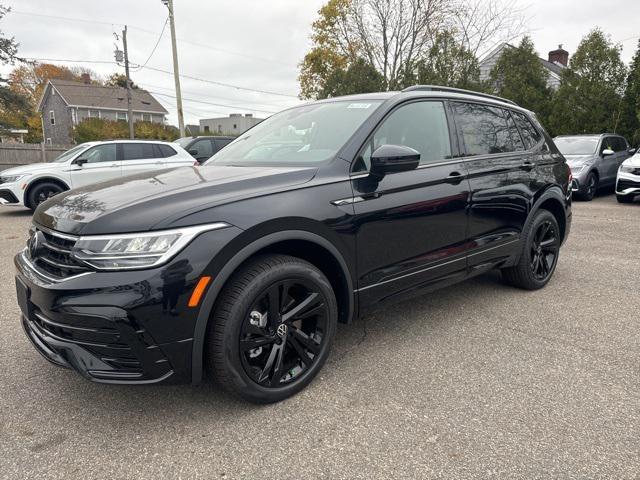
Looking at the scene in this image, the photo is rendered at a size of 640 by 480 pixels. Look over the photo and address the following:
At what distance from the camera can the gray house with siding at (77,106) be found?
128 feet

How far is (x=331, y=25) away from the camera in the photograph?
98.7 ft

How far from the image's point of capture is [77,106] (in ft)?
126

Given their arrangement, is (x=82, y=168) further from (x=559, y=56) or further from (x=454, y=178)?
(x=559, y=56)

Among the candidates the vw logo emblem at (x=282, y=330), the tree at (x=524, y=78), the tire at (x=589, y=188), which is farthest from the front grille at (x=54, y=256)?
the tree at (x=524, y=78)

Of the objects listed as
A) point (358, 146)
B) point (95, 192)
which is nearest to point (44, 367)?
point (95, 192)

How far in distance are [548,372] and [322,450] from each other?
5.02 feet

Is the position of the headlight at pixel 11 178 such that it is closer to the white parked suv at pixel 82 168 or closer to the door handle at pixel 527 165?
the white parked suv at pixel 82 168

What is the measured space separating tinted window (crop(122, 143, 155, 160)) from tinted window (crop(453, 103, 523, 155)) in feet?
26.7

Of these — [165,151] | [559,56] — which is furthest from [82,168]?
[559,56]

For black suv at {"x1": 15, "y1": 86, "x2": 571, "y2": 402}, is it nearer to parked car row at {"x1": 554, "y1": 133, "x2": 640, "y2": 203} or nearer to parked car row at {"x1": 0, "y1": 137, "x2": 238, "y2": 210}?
parked car row at {"x1": 0, "y1": 137, "x2": 238, "y2": 210}

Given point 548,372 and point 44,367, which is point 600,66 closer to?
point 548,372

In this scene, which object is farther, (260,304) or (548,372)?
(548,372)

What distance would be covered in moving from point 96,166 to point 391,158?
8576 mm

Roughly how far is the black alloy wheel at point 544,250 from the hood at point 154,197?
2.58m
